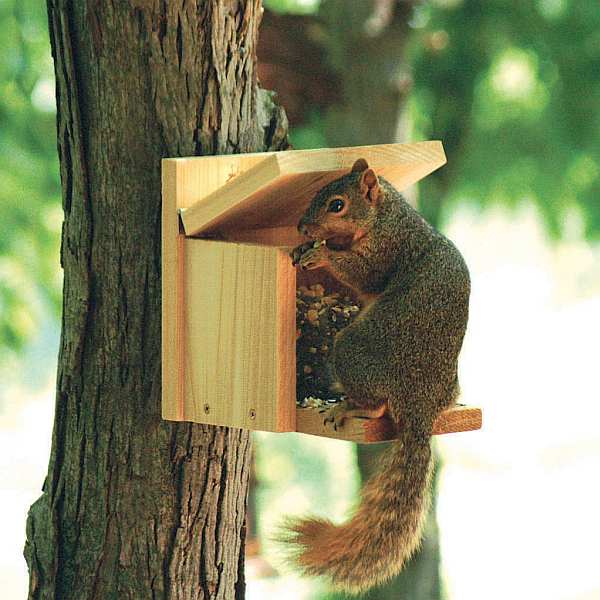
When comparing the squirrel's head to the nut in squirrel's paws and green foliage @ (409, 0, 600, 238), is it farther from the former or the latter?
green foliage @ (409, 0, 600, 238)

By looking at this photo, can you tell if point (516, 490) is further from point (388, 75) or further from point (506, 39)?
point (388, 75)

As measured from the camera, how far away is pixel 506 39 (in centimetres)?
550

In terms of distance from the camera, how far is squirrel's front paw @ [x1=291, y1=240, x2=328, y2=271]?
2098 mm

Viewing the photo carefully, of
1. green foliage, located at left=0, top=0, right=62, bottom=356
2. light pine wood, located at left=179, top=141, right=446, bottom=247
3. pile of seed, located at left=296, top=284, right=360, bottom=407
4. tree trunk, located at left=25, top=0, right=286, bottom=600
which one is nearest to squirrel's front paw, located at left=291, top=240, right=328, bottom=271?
light pine wood, located at left=179, top=141, right=446, bottom=247

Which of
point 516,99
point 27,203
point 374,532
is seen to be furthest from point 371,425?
point 516,99

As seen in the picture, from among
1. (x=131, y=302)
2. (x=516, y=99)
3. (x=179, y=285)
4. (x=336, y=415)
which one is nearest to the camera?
(x=336, y=415)

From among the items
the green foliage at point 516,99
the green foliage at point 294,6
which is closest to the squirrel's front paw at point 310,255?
the green foliage at point 516,99

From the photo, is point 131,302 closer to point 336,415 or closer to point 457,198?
point 336,415

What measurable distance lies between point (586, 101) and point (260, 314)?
375cm

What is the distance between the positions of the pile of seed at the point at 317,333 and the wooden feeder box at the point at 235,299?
0.61 feet

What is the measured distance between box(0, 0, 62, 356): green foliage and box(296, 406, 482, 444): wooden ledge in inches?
100

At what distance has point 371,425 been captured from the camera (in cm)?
209

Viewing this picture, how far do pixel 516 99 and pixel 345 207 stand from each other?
3.82m

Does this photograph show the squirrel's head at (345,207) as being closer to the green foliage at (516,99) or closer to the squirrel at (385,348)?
the squirrel at (385,348)
